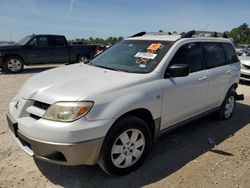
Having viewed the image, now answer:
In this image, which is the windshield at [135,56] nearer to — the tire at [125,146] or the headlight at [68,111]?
the tire at [125,146]

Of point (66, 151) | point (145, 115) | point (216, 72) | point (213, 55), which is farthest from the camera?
point (213, 55)

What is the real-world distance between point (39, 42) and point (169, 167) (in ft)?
36.2

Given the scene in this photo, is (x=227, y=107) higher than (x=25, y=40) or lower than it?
lower

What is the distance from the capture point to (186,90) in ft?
14.4

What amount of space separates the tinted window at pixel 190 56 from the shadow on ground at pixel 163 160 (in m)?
1.23

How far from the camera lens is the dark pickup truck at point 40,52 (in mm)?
12539

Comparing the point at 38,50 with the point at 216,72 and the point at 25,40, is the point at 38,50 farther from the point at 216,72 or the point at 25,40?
the point at 216,72

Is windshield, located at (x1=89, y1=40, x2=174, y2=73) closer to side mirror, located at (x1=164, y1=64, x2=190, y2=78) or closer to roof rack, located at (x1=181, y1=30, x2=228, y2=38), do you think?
side mirror, located at (x1=164, y1=64, x2=190, y2=78)

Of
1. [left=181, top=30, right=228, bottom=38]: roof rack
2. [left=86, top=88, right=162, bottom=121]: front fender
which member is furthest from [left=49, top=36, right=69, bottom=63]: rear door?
[left=86, top=88, right=162, bottom=121]: front fender


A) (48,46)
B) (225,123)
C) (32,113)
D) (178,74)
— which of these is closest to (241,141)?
(225,123)

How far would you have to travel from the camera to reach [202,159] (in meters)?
4.25

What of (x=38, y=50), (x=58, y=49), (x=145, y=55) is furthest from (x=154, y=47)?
(x=58, y=49)

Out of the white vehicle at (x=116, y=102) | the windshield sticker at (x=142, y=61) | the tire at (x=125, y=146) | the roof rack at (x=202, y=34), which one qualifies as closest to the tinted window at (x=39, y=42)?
the white vehicle at (x=116, y=102)

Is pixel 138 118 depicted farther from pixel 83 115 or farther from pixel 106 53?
pixel 106 53
